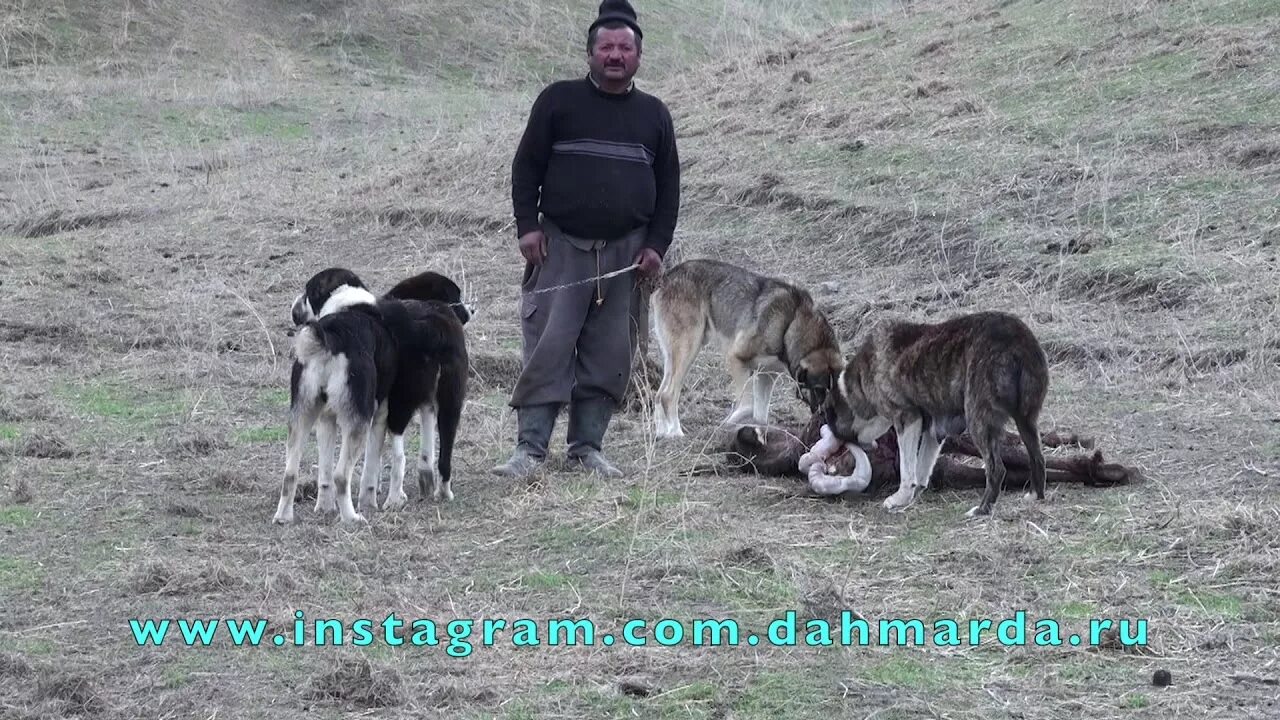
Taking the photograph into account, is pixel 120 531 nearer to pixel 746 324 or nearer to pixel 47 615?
pixel 47 615

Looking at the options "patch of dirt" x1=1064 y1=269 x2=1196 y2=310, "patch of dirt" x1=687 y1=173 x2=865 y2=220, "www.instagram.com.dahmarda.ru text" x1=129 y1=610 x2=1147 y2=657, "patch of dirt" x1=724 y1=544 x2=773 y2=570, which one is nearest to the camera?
"www.instagram.com.dahmarda.ru text" x1=129 y1=610 x2=1147 y2=657

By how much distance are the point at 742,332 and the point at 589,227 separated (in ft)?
6.03

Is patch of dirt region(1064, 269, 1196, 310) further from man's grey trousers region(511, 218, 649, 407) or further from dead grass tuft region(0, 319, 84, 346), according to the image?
dead grass tuft region(0, 319, 84, 346)

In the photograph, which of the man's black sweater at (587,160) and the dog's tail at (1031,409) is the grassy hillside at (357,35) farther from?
the dog's tail at (1031,409)

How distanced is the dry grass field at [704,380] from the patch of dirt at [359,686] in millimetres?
11

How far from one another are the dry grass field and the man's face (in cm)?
188

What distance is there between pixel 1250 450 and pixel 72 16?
949 inches

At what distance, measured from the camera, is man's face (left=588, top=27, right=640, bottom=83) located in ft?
26.5

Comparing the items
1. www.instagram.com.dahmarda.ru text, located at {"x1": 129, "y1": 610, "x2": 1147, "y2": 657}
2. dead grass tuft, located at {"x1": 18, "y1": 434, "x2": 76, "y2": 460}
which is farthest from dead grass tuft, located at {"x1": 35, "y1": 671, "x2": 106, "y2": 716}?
dead grass tuft, located at {"x1": 18, "y1": 434, "x2": 76, "y2": 460}

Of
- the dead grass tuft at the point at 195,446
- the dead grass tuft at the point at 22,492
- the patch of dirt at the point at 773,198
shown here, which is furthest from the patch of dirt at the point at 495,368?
the patch of dirt at the point at 773,198

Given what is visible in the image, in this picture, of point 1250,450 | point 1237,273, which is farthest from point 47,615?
point 1237,273

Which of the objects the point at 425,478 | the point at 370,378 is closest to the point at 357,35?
the point at 425,478

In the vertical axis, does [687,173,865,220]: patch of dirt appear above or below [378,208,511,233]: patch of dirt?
above

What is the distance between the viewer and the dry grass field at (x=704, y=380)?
5.36 metres
